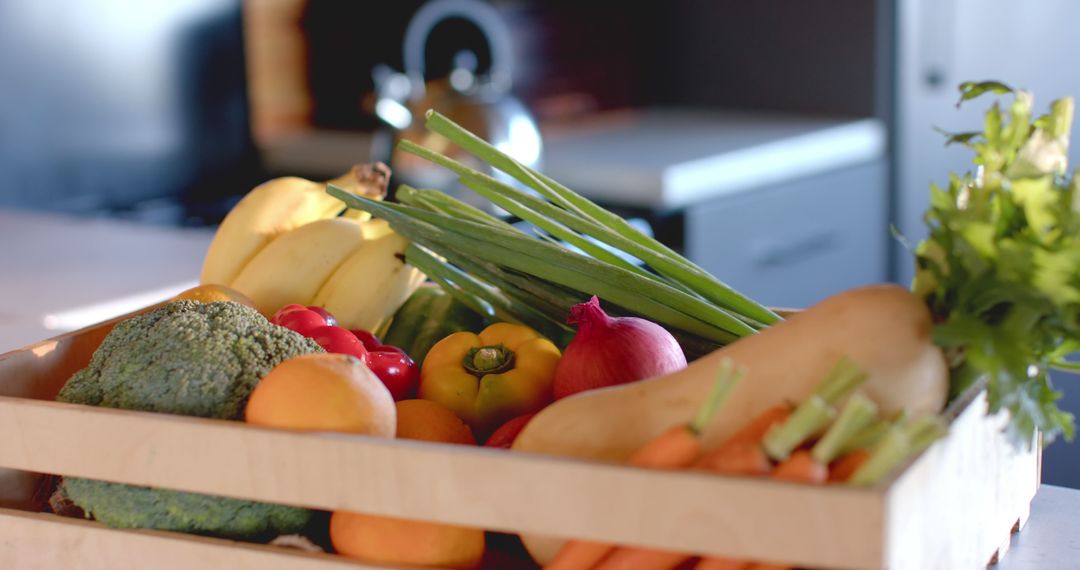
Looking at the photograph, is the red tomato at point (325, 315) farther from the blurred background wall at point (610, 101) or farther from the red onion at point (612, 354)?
the blurred background wall at point (610, 101)

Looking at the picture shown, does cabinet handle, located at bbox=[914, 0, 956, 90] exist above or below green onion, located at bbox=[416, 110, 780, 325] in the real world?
below

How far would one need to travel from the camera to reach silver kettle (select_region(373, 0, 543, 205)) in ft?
8.14

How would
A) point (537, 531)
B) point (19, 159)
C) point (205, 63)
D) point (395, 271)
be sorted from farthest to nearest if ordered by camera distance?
point (205, 63) → point (19, 159) → point (395, 271) → point (537, 531)

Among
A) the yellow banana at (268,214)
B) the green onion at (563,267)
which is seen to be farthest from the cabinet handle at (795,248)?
the green onion at (563,267)

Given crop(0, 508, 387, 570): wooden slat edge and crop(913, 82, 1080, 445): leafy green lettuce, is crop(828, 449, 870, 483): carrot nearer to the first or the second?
crop(913, 82, 1080, 445): leafy green lettuce

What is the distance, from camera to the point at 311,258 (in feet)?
3.57

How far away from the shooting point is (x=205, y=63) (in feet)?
9.00

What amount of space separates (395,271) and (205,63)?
181cm

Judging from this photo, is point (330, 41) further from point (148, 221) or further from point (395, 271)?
point (395, 271)

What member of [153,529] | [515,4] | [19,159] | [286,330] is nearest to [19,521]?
[153,529]

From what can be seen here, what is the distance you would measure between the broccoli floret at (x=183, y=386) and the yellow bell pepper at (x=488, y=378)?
12 cm

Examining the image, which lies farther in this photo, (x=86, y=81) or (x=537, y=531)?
(x=86, y=81)

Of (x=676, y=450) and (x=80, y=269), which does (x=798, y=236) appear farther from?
(x=676, y=450)

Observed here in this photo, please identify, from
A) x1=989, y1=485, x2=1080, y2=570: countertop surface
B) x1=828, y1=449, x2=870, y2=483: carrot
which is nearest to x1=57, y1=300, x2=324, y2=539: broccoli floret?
x1=828, y1=449, x2=870, y2=483: carrot
